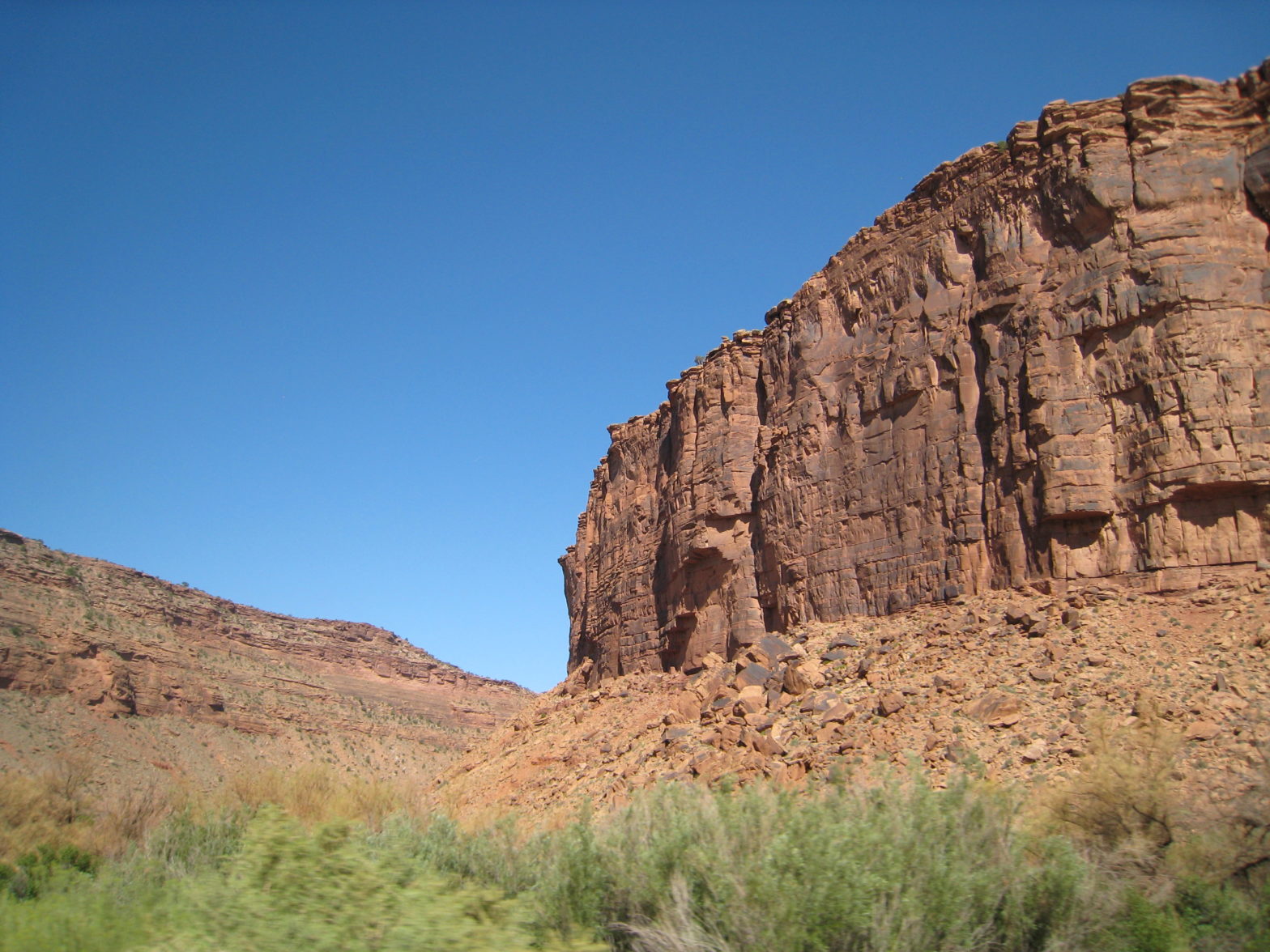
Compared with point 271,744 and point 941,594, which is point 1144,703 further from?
point 271,744

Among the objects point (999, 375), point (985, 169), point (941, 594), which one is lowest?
point (941, 594)

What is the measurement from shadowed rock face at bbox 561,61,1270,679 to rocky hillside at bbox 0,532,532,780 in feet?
101

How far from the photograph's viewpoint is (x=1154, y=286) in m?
21.4

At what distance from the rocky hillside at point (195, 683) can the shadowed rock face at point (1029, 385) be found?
3072cm

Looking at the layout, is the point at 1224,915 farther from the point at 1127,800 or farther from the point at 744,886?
the point at 744,886

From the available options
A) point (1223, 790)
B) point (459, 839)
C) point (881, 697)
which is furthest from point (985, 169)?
point (459, 839)

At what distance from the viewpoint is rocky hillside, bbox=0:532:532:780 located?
54.7 m

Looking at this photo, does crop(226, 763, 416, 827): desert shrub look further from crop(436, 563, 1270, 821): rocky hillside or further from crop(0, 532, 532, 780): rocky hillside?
crop(0, 532, 532, 780): rocky hillside

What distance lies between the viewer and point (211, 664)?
71062mm

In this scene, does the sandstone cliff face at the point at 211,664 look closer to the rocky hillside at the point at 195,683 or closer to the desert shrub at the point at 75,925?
the rocky hillside at the point at 195,683

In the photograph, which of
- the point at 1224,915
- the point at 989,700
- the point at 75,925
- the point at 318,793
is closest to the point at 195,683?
the point at 318,793

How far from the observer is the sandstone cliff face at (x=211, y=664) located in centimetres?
5834

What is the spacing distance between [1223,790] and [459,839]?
9.69 meters

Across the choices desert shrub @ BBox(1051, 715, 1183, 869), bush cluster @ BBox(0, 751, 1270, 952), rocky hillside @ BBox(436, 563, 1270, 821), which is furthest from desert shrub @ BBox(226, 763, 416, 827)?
desert shrub @ BBox(1051, 715, 1183, 869)
